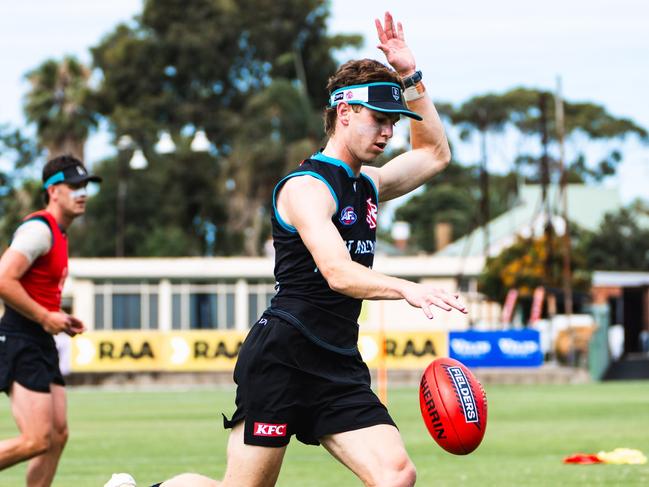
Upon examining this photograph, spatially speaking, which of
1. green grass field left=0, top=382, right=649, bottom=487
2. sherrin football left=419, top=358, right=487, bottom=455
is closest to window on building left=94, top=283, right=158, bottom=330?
green grass field left=0, top=382, right=649, bottom=487

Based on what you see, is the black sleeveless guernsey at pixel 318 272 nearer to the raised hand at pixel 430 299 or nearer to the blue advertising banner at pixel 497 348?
the raised hand at pixel 430 299

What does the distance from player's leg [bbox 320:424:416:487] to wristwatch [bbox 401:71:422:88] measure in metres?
1.88

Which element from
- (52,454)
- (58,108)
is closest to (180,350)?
(52,454)

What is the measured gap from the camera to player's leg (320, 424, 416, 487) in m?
6.16

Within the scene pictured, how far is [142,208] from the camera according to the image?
6719cm

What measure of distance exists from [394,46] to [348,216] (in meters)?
1.38

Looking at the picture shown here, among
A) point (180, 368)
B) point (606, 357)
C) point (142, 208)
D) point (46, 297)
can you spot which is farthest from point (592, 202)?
point (46, 297)

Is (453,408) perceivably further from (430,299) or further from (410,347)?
(410,347)

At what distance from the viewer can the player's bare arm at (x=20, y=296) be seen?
28.3ft

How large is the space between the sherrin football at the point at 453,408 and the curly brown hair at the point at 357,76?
123 centimetres

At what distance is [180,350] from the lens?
36.1 metres

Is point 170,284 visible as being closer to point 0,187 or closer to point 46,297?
point 0,187

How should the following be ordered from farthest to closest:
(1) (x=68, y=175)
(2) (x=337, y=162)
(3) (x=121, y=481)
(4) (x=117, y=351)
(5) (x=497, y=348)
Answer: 1. (4) (x=117, y=351)
2. (5) (x=497, y=348)
3. (1) (x=68, y=175)
4. (3) (x=121, y=481)
5. (2) (x=337, y=162)

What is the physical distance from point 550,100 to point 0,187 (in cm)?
4340
